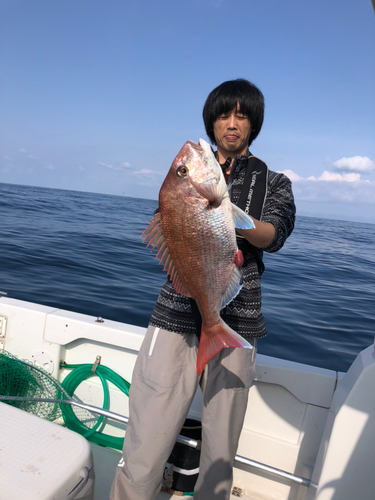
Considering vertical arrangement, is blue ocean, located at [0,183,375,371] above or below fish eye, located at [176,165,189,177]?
below

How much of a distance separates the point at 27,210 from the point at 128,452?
19.4m

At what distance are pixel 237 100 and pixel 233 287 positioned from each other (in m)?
1.20

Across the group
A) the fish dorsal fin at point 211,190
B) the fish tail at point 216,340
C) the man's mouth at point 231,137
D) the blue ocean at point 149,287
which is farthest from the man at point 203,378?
the blue ocean at point 149,287

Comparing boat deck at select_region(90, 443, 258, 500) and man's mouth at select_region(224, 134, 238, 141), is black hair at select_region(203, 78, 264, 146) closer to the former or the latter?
man's mouth at select_region(224, 134, 238, 141)

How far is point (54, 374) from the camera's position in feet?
11.5

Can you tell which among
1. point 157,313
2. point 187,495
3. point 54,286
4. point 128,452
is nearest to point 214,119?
point 157,313

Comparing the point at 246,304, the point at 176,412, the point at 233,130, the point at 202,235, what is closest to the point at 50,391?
the point at 176,412

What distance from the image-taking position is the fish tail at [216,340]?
165 centimetres

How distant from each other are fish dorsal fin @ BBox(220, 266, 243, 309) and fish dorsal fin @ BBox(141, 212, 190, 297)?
0.18 metres

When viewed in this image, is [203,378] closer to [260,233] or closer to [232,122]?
[260,233]

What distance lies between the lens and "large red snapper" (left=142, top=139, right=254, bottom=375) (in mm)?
1562

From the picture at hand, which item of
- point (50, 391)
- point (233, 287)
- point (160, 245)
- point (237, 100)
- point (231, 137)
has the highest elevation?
point (237, 100)

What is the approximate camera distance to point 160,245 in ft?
5.56

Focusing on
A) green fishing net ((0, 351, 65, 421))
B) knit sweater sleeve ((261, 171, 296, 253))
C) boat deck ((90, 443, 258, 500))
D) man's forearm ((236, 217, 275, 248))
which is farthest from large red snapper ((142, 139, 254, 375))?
green fishing net ((0, 351, 65, 421))
